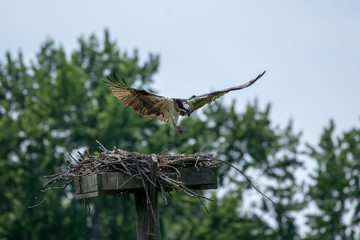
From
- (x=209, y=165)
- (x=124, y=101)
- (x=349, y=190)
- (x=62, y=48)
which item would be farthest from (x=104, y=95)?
(x=209, y=165)

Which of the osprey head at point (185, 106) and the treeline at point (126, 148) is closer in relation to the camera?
the osprey head at point (185, 106)

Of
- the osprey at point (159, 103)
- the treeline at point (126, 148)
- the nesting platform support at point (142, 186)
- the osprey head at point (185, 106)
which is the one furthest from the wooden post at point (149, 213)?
the treeline at point (126, 148)

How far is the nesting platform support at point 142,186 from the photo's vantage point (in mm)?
5191

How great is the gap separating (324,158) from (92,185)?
2396cm

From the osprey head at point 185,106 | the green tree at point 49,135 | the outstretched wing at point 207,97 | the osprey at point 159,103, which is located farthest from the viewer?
the green tree at point 49,135

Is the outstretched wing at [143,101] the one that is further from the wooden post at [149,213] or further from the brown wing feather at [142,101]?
A: the wooden post at [149,213]

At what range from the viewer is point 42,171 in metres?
24.7

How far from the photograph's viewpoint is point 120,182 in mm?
5219

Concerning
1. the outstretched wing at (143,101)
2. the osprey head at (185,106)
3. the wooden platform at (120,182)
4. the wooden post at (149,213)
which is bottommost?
the wooden post at (149,213)

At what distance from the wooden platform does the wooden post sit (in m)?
0.11

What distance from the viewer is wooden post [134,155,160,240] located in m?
5.15

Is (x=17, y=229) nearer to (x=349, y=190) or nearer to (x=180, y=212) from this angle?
(x=180, y=212)

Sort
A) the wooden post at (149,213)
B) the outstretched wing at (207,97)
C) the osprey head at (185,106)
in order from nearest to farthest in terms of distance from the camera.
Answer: the wooden post at (149,213) < the outstretched wing at (207,97) < the osprey head at (185,106)

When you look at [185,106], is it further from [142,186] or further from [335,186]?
[335,186]
